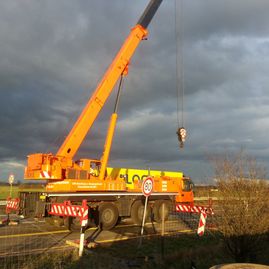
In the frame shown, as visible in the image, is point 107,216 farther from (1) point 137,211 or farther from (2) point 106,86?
(2) point 106,86

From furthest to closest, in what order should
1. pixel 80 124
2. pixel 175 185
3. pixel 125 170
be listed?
pixel 125 170
pixel 175 185
pixel 80 124

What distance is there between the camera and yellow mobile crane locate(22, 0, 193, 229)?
15.9 m

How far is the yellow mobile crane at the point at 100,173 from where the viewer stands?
1591 centimetres

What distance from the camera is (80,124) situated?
17.3 meters

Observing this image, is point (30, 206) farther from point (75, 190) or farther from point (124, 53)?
point (124, 53)

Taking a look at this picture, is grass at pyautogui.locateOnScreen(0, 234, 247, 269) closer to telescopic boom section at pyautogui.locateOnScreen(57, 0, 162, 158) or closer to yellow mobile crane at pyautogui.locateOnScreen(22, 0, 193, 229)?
yellow mobile crane at pyautogui.locateOnScreen(22, 0, 193, 229)

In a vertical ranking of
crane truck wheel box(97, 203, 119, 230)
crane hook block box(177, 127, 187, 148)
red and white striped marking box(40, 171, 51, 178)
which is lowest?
crane truck wheel box(97, 203, 119, 230)

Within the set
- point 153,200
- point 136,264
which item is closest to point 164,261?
point 136,264

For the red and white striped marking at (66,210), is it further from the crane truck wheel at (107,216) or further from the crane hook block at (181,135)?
the crane hook block at (181,135)

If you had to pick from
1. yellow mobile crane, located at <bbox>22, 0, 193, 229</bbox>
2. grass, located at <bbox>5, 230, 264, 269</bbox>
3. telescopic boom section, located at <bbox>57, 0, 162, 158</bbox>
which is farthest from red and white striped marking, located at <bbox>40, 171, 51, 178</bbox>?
grass, located at <bbox>5, 230, 264, 269</bbox>

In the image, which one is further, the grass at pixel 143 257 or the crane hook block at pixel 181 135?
the crane hook block at pixel 181 135

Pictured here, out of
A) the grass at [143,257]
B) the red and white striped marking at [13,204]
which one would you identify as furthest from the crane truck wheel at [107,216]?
the grass at [143,257]

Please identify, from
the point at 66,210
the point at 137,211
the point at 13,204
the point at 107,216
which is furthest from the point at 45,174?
the point at 137,211

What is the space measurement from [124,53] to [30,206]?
845 cm
